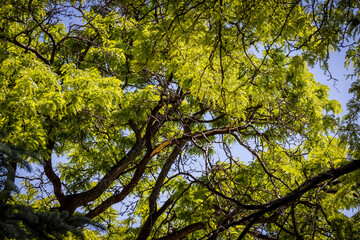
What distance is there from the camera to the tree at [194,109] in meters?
3.95

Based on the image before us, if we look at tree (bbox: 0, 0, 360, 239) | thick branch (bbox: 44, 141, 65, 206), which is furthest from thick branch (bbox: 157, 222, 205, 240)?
thick branch (bbox: 44, 141, 65, 206)

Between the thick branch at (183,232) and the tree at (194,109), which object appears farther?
the thick branch at (183,232)

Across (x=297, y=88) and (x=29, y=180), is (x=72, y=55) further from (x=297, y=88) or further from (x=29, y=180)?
(x=297, y=88)

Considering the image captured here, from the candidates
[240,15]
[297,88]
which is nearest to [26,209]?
[240,15]

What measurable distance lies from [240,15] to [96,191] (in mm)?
4577

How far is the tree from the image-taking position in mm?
3947

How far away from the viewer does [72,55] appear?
770 cm

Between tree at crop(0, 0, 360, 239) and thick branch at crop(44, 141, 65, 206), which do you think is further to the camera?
thick branch at crop(44, 141, 65, 206)

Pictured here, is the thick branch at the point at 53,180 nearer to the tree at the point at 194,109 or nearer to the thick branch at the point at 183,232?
the tree at the point at 194,109

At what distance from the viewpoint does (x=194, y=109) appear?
27.5 feet

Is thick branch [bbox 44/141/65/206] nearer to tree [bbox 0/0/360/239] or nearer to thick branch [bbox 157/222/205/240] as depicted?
tree [bbox 0/0/360/239]

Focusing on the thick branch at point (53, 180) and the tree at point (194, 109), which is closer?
the tree at point (194, 109)

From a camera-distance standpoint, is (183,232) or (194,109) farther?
(194,109)

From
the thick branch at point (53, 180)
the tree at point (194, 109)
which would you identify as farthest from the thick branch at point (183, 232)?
the thick branch at point (53, 180)
